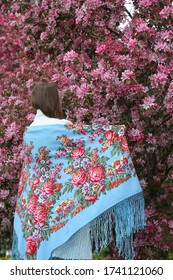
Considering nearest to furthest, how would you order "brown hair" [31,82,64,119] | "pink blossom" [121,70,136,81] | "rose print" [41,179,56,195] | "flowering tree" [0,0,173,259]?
"brown hair" [31,82,64,119]
"rose print" [41,179,56,195]
"pink blossom" [121,70,136,81]
"flowering tree" [0,0,173,259]

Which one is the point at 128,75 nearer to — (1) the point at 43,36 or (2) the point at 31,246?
(1) the point at 43,36

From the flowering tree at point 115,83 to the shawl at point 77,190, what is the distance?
57 centimetres

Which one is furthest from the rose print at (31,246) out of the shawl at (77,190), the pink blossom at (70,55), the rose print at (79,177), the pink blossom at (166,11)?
the pink blossom at (166,11)

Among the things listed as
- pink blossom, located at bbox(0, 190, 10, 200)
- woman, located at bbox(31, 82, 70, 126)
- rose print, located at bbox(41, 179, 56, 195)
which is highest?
woman, located at bbox(31, 82, 70, 126)

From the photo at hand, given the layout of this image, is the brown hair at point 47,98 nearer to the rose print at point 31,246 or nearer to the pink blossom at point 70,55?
the pink blossom at point 70,55

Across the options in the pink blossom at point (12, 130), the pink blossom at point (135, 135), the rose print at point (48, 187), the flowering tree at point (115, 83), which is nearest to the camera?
the rose print at point (48, 187)

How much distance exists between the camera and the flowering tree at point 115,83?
16.2 feet

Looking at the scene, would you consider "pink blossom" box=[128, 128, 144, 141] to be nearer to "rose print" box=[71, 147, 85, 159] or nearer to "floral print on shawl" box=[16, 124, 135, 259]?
"floral print on shawl" box=[16, 124, 135, 259]

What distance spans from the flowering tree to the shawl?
22.5 inches

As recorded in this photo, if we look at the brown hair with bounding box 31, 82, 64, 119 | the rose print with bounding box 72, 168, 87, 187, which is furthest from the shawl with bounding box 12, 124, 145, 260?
the brown hair with bounding box 31, 82, 64, 119

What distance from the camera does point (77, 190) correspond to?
4.46 metres

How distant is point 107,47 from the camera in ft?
16.5

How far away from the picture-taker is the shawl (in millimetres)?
4406
